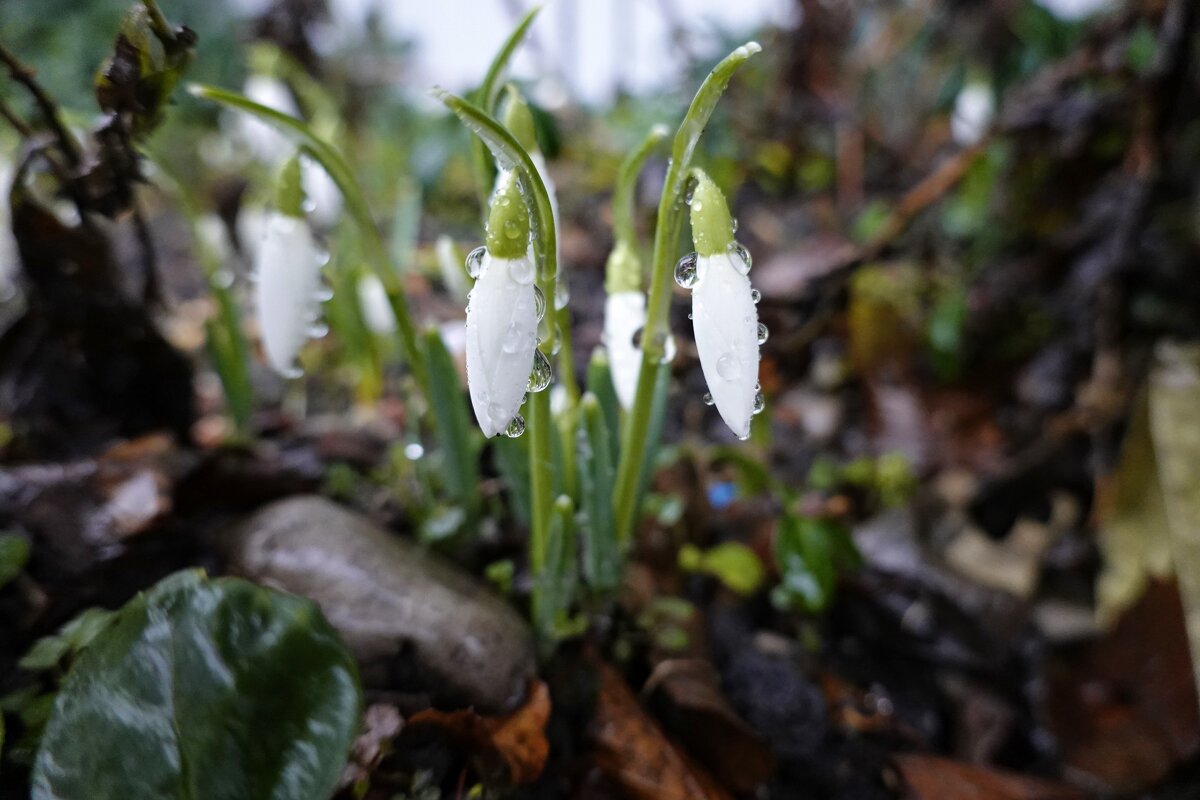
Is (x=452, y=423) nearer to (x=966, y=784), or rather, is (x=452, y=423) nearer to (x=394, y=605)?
(x=394, y=605)

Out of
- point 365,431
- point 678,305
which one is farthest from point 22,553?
point 678,305

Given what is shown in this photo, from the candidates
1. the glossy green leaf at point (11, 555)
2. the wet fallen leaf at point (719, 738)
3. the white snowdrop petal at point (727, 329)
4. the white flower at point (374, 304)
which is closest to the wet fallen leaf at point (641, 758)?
the wet fallen leaf at point (719, 738)

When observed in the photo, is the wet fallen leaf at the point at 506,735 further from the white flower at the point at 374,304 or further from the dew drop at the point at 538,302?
the white flower at the point at 374,304

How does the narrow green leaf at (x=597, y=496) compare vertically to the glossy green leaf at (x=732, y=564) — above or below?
above

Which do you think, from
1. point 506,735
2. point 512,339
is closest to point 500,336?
point 512,339

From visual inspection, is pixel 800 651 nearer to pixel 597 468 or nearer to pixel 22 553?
pixel 597 468

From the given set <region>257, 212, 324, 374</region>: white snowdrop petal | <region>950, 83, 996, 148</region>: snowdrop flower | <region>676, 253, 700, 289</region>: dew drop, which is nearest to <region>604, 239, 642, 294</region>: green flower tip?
<region>676, 253, 700, 289</region>: dew drop
